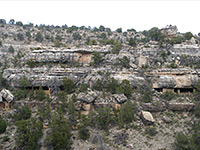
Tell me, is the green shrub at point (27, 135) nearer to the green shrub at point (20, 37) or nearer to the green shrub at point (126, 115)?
the green shrub at point (126, 115)

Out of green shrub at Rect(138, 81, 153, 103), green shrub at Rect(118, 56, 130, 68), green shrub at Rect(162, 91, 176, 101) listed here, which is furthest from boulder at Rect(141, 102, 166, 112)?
green shrub at Rect(118, 56, 130, 68)

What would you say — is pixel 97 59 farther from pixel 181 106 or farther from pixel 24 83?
pixel 181 106

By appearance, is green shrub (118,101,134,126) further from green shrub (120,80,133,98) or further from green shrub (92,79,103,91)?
green shrub (92,79,103,91)

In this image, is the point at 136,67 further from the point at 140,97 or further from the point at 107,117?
the point at 107,117

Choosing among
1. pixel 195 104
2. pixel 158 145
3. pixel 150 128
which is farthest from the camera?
pixel 195 104

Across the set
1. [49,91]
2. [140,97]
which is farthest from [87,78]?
[140,97]

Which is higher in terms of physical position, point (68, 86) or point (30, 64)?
point (30, 64)

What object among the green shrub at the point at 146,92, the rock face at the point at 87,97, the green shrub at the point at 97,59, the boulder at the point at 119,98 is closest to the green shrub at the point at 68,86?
the rock face at the point at 87,97

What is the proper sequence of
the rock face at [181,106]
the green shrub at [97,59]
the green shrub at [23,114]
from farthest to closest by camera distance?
the green shrub at [97,59] < the rock face at [181,106] < the green shrub at [23,114]

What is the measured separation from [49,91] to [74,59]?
14753 mm

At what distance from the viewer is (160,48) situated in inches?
2111

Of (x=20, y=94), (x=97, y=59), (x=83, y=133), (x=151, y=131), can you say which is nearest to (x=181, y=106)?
(x=151, y=131)

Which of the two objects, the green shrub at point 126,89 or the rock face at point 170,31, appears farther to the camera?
the rock face at point 170,31

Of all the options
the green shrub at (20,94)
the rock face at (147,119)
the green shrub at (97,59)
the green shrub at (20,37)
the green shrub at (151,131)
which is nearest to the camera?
the green shrub at (151,131)
